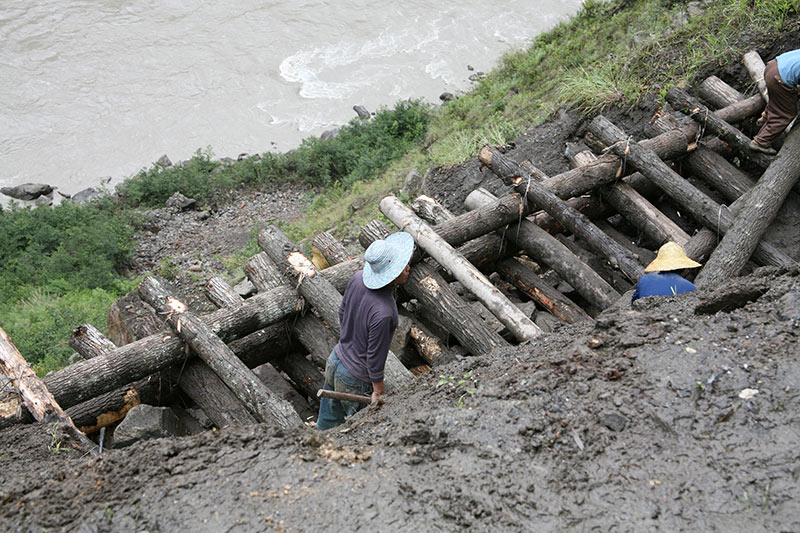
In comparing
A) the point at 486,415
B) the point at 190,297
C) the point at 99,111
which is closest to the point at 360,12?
the point at 99,111

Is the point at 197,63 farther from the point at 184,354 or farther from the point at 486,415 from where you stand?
the point at 486,415

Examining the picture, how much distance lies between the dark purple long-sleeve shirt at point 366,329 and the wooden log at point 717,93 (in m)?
5.46

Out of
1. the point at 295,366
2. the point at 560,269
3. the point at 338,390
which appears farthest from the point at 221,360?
the point at 560,269

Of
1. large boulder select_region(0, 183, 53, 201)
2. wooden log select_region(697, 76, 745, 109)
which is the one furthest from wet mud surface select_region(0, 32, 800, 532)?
large boulder select_region(0, 183, 53, 201)

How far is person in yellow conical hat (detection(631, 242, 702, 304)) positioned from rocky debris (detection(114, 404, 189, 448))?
3.71 m

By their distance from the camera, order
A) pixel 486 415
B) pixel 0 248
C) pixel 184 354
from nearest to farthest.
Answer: pixel 486 415, pixel 184 354, pixel 0 248

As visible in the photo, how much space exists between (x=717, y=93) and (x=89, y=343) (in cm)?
743

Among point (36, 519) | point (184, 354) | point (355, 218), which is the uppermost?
point (36, 519)

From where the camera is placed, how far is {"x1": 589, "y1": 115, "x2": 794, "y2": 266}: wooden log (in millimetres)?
5695

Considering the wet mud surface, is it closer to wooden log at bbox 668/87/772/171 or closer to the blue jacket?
the blue jacket

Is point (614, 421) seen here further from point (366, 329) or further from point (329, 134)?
point (329, 134)

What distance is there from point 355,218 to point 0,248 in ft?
25.3

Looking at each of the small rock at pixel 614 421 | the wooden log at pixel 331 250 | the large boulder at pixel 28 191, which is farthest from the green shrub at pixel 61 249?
the small rock at pixel 614 421

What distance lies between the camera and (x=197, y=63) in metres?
21.2
